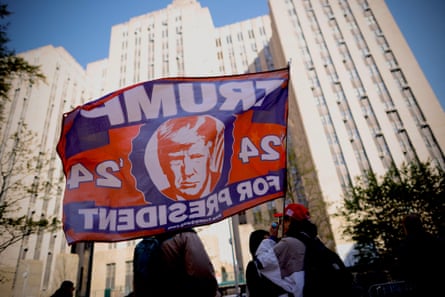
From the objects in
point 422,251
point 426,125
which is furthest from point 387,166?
point 422,251

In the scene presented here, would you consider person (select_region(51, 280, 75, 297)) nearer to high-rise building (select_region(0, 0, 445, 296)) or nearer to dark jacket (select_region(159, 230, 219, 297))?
dark jacket (select_region(159, 230, 219, 297))

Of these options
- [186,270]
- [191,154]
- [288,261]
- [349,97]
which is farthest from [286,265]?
[349,97]

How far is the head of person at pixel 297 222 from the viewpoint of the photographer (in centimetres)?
274

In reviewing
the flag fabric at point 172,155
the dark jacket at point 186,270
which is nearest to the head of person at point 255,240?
the flag fabric at point 172,155

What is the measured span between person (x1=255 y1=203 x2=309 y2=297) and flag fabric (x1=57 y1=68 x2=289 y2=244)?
1.75 feet

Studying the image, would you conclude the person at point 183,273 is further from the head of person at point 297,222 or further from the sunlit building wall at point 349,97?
the sunlit building wall at point 349,97

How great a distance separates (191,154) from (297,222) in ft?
4.90

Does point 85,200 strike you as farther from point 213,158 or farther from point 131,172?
point 213,158

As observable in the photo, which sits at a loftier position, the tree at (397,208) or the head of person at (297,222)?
the tree at (397,208)

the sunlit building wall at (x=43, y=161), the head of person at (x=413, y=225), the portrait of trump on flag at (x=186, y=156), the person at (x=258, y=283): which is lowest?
the person at (x=258, y=283)

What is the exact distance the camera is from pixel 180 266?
214 centimetres

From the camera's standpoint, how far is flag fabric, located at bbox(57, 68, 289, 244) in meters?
2.92

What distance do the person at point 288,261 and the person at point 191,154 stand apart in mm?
990

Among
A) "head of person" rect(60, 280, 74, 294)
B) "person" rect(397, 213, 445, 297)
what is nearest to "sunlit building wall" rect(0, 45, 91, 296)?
"head of person" rect(60, 280, 74, 294)
